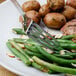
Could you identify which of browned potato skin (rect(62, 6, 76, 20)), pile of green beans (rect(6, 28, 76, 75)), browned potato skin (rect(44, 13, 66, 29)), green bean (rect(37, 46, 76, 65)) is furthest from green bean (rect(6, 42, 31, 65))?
browned potato skin (rect(62, 6, 76, 20))

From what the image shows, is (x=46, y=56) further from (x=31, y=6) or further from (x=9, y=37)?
(x=31, y=6)

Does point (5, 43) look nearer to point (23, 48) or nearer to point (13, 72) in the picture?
point (23, 48)

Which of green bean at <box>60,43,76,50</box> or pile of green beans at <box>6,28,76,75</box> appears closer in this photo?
pile of green beans at <box>6,28,76,75</box>

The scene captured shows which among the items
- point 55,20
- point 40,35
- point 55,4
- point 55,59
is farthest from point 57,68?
point 55,4

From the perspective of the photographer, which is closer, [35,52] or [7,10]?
[35,52]

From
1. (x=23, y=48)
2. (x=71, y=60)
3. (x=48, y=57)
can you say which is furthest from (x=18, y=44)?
(x=71, y=60)

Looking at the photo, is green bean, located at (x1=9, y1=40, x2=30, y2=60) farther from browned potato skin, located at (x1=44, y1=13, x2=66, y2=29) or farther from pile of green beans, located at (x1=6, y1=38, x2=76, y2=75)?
browned potato skin, located at (x1=44, y1=13, x2=66, y2=29)
